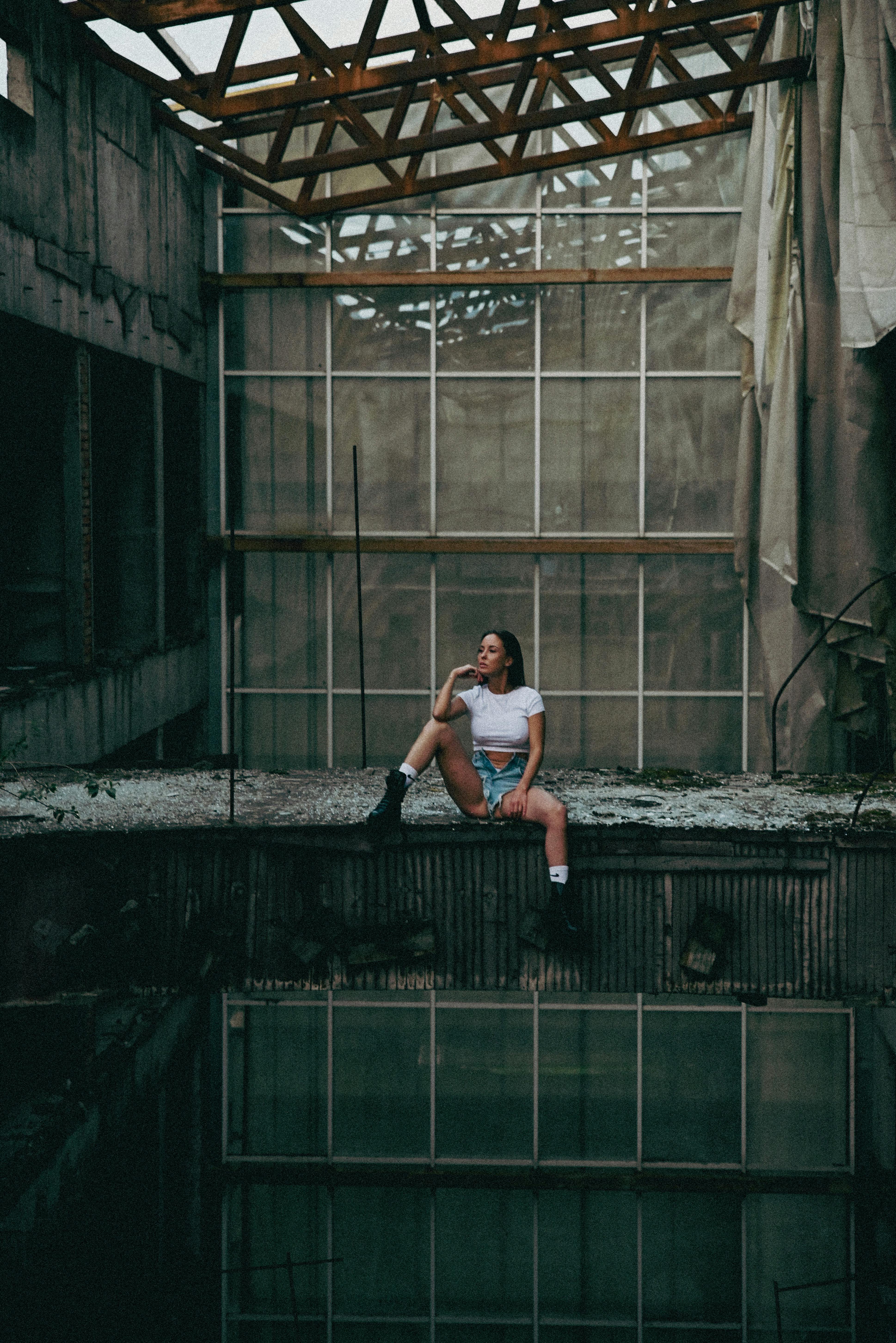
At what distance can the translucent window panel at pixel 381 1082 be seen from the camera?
13.4 metres

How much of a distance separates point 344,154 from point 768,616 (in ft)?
21.3

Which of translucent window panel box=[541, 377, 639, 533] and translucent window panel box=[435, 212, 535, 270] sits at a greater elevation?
translucent window panel box=[435, 212, 535, 270]

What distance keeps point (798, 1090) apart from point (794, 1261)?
179 cm

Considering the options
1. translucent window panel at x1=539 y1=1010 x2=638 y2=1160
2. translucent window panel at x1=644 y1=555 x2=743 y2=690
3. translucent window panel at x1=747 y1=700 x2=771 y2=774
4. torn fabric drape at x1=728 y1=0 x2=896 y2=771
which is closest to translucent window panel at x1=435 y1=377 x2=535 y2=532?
translucent window panel at x1=644 y1=555 x2=743 y2=690

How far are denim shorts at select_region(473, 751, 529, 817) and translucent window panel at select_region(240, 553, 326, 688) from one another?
8.18 meters

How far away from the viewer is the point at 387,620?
14.6m

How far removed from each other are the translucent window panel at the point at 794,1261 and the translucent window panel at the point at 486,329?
1003 cm

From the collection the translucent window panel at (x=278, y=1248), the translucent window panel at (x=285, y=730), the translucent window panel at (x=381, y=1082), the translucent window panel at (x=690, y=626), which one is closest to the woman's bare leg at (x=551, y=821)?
the translucent window panel at (x=381, y=1082)

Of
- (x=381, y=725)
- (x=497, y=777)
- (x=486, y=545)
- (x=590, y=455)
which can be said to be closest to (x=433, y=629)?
(x=486, y=545)

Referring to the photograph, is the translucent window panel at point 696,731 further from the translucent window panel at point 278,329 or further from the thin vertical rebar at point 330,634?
the translucent window panel at point 278,329

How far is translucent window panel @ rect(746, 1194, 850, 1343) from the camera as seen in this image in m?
12.9

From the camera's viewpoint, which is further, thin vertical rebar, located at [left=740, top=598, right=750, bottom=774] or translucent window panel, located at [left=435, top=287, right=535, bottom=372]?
thin vertical rebar, located at [left=740, top=598, right=750, bottom=774]

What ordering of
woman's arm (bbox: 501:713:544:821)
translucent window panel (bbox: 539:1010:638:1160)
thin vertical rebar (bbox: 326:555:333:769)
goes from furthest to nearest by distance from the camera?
thin vertical rebar (bbox: 326:555:333:769), translucent window panel (bbox: 539:1010:638:1160), woman's arm (bbox: 501:713:544:821)

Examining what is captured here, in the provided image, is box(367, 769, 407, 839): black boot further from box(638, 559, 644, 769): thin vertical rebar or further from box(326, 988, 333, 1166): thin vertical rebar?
box(638, 559, 644, 769): thin vertical rebar
